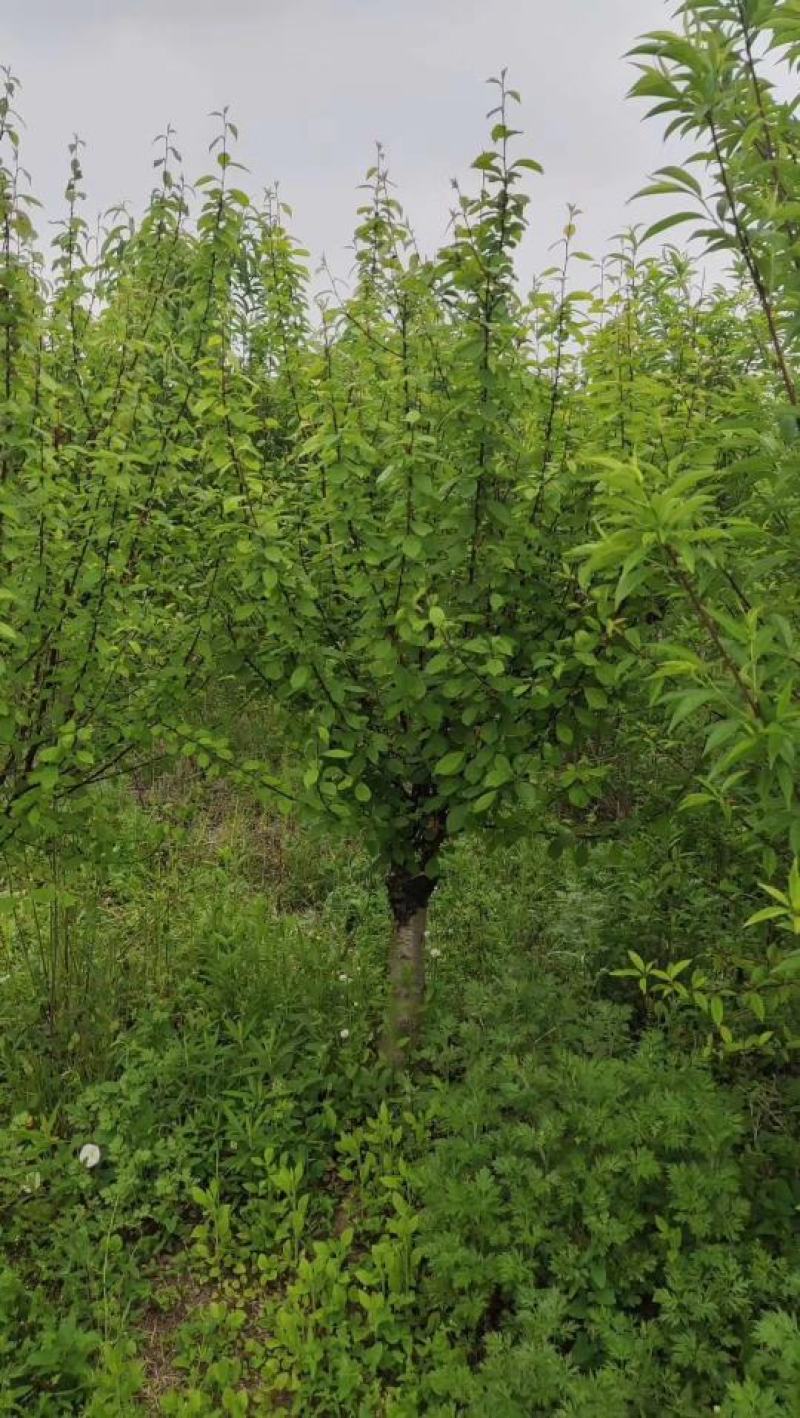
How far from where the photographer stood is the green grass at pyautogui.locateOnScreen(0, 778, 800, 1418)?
2477mm

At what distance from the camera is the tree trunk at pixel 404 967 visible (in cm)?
370

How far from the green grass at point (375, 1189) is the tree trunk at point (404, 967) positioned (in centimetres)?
11

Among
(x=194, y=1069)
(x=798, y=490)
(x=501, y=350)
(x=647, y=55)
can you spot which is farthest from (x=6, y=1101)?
(x=647, y=55)

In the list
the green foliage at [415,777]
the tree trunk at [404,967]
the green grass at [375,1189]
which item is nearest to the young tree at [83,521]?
the green foliage at [415,777]

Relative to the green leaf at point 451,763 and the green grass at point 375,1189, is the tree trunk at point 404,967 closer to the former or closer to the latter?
the green grass at point 375,1189

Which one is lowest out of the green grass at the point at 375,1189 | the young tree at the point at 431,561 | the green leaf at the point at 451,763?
the green grass at the point at 375,1189

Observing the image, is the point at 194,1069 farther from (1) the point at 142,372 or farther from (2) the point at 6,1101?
(1) the point at 142,372

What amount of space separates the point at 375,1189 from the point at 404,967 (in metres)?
0.83

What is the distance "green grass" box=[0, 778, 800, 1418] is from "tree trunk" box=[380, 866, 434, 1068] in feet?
0.37

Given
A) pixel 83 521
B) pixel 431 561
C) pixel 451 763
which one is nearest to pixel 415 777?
pixel 451 763

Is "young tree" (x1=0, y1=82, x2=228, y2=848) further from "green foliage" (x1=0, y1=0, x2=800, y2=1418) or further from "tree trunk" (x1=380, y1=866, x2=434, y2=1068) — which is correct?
"tree trunk" (x1=380, y1=866, x2=434, y2=1068)

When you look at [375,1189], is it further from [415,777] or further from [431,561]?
[431,561]

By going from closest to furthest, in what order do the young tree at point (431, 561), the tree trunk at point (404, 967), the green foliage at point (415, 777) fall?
the green foliage at point (415, 777) → the young tree at point (431, 561) → the tree trunk at point (404, 967)

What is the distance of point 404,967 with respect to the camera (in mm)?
3752
